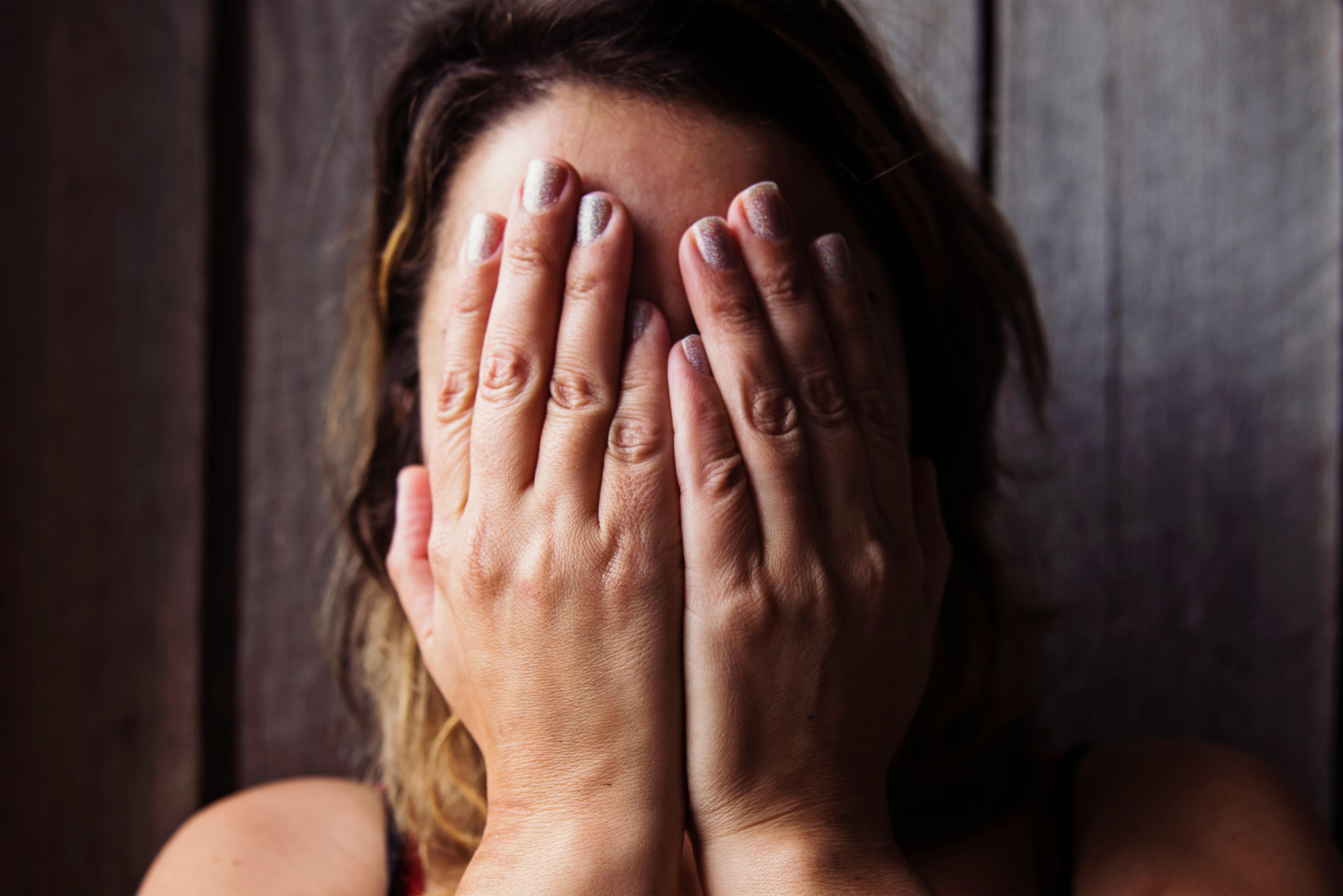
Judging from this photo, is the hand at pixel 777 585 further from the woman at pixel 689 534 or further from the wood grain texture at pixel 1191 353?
the wood grain texture at pixel 1191 353

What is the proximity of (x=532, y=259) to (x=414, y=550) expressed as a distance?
0.34 meters

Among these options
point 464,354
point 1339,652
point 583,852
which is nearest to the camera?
point 583,852

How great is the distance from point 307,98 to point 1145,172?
46.3 inches

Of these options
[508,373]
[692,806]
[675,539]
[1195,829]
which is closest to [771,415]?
[675,539]

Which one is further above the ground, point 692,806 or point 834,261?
point 834,261

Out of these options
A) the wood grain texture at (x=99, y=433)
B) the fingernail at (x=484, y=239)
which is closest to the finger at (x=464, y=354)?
the fingernail at (x=484, y=239)

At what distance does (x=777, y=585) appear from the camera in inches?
27.1

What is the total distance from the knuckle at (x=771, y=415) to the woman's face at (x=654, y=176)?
0.10 meters

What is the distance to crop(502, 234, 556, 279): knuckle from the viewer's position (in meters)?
0.72

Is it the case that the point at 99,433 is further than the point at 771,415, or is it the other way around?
the point at 99,433

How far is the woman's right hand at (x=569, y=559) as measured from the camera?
68 centimetres

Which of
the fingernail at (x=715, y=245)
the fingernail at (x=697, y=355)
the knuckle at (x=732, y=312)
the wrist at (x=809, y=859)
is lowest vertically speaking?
the wrist at (x=809, y=859)

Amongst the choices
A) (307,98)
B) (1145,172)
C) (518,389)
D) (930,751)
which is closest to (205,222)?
(307,98)

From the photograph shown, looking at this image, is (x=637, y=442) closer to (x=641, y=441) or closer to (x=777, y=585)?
(x=641, y=441)
